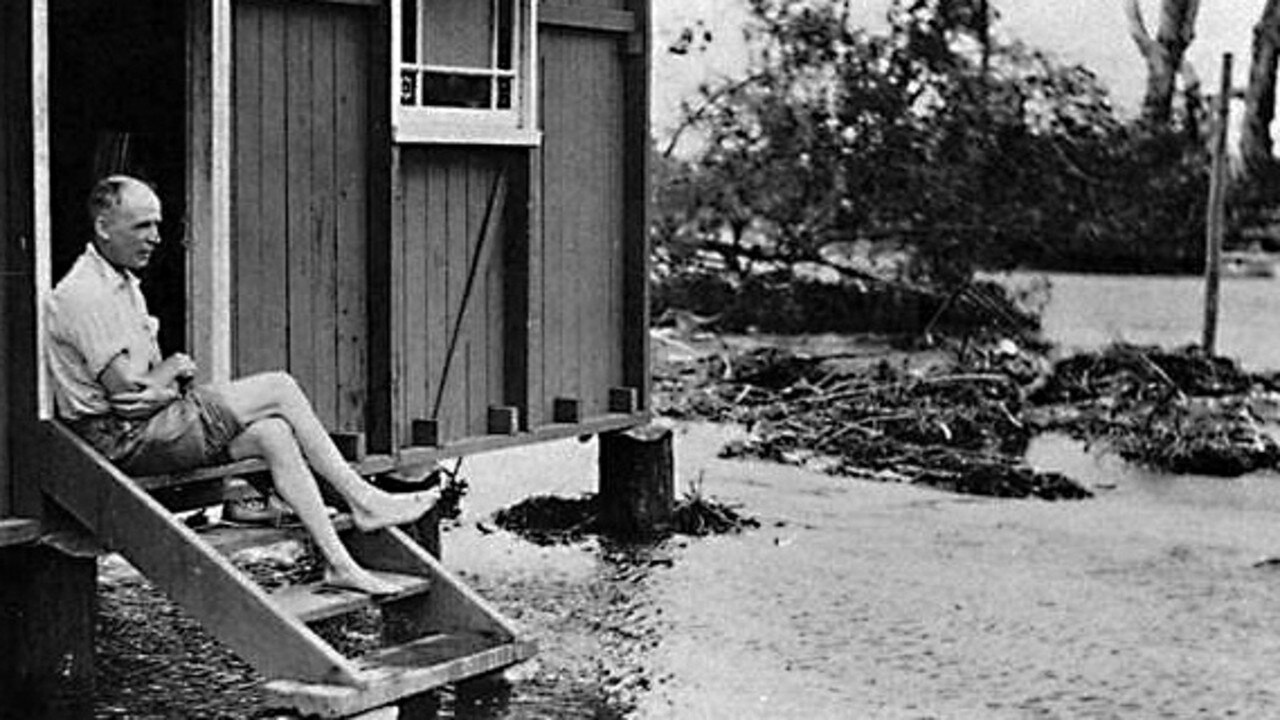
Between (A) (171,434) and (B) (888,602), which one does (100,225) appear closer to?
(A) (171,434)

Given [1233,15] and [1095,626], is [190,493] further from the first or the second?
[1233,15]

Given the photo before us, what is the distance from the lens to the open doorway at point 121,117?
34.9ft

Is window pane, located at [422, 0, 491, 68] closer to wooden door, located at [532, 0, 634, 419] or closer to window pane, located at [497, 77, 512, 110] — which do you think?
window pane, located at [497, 77, 512, 110]

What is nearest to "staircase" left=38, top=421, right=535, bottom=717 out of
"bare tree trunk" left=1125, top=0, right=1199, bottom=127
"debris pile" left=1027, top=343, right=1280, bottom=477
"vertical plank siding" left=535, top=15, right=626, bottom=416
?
"vertical plank siding" left=535, top=15, right=626, bottom=416

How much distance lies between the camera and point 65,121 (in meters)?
11.0

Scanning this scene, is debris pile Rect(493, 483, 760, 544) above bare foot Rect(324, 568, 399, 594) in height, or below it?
below

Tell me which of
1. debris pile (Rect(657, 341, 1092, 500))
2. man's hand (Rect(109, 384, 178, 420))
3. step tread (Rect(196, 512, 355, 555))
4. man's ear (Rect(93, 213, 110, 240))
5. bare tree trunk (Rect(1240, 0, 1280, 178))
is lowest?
debris pile (Rect(657, 341, 1092, 500))

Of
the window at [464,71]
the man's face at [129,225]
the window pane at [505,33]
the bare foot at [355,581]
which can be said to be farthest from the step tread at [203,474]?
the window pane at [505,33]

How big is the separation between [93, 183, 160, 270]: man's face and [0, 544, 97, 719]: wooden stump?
4.01 feet

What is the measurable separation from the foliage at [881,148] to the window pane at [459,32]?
1092cm

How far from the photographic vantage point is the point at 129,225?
27.1 feet

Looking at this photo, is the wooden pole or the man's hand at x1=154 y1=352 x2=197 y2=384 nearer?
the man's hand at x1=154 y1=352 x2=197 y2=384

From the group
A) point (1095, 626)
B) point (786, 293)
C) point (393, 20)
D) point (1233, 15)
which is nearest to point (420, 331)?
point (393, 20)

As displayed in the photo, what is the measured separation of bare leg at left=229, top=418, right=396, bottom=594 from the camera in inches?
329
